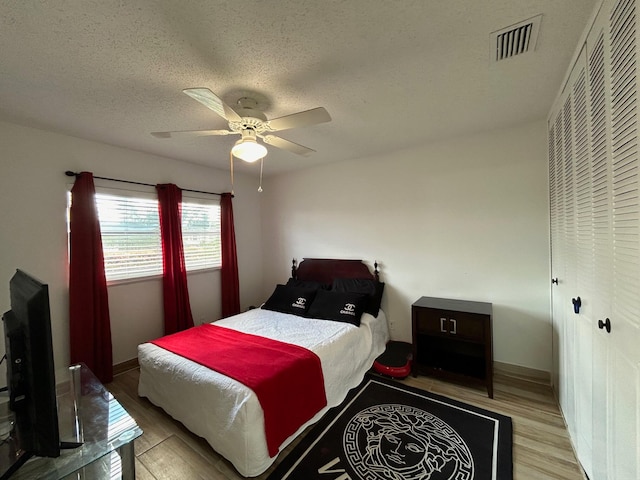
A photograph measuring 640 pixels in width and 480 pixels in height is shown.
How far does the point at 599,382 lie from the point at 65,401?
2808 mm

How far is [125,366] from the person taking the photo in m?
2.82

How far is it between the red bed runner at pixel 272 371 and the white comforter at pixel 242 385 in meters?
0.06

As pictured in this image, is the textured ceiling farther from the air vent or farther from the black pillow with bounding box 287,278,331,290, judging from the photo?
the black pillow with bounding box 287,278,331,290

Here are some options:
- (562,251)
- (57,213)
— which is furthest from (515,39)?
(57,213)

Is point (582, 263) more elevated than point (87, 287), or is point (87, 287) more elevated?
point (582, 263)

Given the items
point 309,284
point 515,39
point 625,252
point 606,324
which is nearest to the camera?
point 625,252

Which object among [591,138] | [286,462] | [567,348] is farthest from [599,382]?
[286,462]

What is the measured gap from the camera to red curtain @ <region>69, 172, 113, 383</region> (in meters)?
2.43

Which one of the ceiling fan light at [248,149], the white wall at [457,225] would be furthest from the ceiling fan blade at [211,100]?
the white wall at [457,225]

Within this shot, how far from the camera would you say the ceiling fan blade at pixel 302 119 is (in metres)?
1.52

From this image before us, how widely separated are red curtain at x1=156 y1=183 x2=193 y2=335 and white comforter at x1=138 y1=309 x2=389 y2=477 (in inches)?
27.5

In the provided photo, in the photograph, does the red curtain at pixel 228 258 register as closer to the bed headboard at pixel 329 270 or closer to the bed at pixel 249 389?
the bed at pixel 249 389

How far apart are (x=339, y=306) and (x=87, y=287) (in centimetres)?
245

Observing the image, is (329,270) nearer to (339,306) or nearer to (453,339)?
(339,306)
